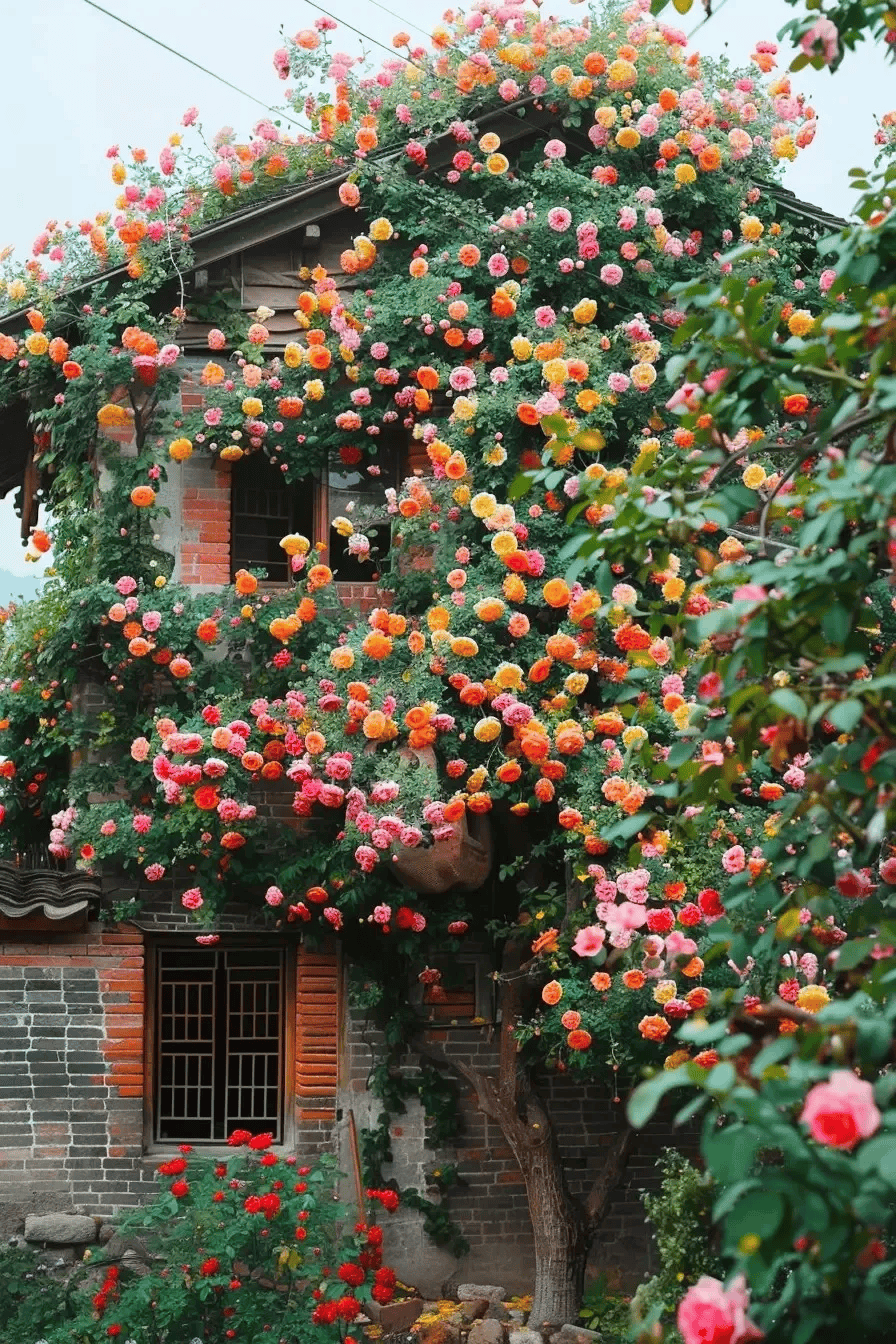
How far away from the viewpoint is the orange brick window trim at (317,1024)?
10.3 meters

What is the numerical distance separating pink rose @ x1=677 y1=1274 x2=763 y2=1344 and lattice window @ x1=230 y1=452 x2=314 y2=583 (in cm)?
812

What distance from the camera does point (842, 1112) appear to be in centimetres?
277

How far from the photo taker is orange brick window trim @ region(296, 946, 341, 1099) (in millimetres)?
10289

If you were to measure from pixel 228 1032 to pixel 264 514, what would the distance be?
3.31 m

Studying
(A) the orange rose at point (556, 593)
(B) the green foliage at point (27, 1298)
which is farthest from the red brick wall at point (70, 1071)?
(A) the orange rose at point (556, 593)

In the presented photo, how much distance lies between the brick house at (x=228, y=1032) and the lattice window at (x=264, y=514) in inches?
0.6

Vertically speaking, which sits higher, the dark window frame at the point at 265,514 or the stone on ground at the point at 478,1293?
the dark window frame at the point at 265,514

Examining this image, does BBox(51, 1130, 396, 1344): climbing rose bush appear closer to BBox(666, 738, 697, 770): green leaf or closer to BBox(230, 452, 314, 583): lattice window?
BBox(230, 452, 314, 583): lattice window

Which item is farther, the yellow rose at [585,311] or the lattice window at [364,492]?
the lattice window at [364,492]

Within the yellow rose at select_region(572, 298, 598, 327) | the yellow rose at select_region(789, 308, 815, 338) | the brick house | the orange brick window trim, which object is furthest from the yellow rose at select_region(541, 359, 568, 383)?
the orange brick window trim

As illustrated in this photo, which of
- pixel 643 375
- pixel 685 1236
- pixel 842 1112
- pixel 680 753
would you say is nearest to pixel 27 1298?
pixel 685 1236

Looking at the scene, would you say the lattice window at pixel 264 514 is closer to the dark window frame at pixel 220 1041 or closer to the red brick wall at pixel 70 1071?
the dark window frame at pixel 220 1041

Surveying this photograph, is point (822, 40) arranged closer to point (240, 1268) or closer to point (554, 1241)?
point (240, 1268)

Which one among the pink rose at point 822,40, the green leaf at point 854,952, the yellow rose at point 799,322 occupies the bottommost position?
the green leaf at point 854,952
